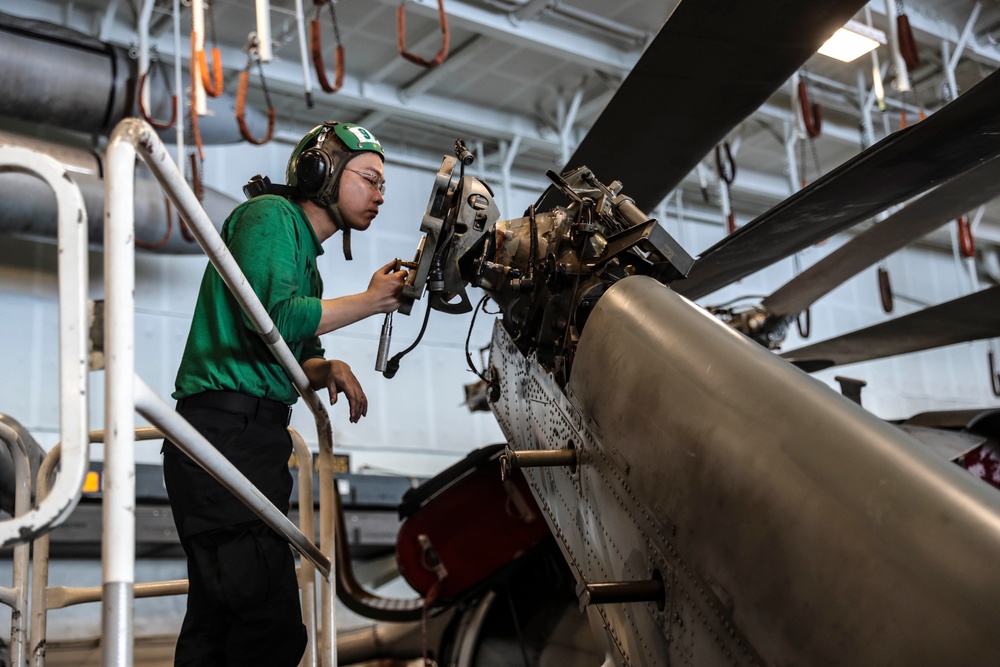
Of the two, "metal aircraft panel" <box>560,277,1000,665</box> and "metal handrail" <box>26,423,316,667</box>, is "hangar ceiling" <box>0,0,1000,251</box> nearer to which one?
"metal handrail" <box>26,423,316,667</box>

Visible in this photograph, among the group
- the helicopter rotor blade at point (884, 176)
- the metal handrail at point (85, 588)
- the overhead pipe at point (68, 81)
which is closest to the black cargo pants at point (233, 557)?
the metal handrail at point (85, 588)

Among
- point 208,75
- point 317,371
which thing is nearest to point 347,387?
point 317,371

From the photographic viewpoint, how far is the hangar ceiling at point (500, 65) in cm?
776

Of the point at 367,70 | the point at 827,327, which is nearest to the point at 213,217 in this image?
the point at 367,70

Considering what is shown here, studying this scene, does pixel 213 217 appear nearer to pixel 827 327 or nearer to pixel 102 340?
pixel 102 340

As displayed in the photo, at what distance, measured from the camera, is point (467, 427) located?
9125mm

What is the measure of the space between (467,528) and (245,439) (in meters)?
1.72

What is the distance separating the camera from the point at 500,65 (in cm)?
908

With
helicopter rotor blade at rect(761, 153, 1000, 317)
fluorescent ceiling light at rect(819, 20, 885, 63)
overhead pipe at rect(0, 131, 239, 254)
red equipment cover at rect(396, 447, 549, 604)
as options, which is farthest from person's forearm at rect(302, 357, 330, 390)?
fluorescent ceiling light at rect(819, 20, 885, 63)

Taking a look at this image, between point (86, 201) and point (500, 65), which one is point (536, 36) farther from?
point (86, 201)

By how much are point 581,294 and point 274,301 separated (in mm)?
739

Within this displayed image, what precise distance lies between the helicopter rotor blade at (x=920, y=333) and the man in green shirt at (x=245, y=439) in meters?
1.93

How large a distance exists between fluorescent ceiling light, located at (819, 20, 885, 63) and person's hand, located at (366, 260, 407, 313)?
18.5 feet

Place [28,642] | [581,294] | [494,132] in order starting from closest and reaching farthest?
[28,642] → [581,294] → [494,132]
